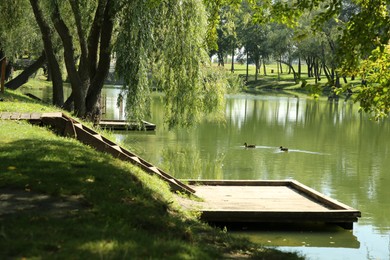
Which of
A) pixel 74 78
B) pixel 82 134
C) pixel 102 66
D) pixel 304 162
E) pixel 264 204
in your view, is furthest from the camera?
pixel 304 162

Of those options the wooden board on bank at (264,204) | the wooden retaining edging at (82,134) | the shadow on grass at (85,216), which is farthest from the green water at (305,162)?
the shadow on grass at (85,216)

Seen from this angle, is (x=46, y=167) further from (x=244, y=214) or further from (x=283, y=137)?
(x=283, y=137)

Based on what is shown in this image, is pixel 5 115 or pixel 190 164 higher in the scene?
pixel 5 115

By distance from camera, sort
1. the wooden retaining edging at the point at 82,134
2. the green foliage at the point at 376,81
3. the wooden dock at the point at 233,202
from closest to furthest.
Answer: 1. the green foliage at the point at 376,81
2. the wooden retaining edging at the point at 82,134
3. the wooden dock at the point at 233,202

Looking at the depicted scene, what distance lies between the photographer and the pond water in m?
10.9

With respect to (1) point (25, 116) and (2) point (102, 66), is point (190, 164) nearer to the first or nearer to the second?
(2) point (102, 66)

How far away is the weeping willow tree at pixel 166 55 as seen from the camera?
15438 millimetres

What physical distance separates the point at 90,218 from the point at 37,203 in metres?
0.68

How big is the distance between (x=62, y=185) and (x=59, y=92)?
561 inches

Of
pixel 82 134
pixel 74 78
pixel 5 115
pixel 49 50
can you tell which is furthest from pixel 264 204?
pixel 49 50

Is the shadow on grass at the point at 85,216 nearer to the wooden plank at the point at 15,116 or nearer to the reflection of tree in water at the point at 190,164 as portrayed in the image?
the wooden plank at the point at 15,116

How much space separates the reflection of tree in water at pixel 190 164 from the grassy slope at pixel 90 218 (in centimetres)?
849

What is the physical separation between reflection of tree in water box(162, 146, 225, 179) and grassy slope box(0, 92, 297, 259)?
27.8ft

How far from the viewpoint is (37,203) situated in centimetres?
599
